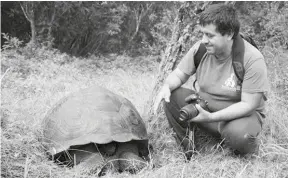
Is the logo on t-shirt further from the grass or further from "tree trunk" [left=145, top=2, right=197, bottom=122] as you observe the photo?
"tree trunk" [left=145, top=2, right=197, bottom=122]

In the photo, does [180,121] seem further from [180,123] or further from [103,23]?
[103,23]

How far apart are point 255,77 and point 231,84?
24 centimetres

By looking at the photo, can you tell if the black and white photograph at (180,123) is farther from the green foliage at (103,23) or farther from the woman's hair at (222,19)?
the green foliage at (103,23)

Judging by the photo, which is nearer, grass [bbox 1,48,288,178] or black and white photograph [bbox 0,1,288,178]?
grass [bbox 1,48,288,178]

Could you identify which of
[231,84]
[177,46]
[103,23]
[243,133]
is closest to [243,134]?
[243,133]

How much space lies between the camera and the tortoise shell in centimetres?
288

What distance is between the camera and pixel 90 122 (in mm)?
2949

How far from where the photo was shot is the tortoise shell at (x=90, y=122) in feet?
9.46

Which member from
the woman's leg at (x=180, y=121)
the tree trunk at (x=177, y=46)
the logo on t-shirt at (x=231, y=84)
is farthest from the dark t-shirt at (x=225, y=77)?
the tree trunk at (x=177, y=46)

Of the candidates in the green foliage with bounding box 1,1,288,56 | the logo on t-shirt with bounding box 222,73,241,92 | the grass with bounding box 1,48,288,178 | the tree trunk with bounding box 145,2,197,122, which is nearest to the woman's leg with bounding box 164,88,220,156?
the grass with bounding box 1,48,288,178

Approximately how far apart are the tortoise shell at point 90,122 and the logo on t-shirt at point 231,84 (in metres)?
0.81

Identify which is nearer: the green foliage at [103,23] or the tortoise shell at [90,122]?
the tortoise shell at [90,122]

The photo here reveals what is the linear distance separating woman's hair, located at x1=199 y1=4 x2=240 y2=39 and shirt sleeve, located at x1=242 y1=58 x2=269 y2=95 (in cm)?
33

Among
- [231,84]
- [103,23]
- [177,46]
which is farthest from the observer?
[103,23]
